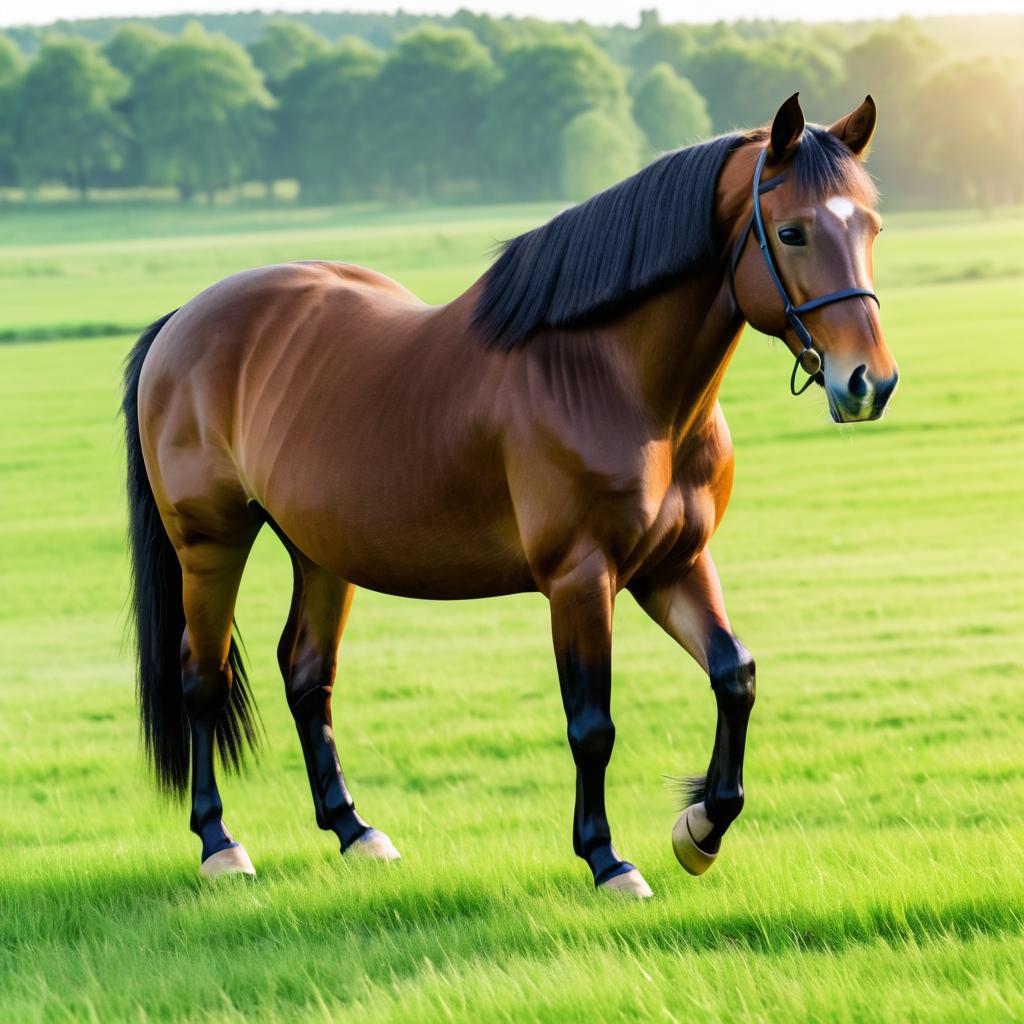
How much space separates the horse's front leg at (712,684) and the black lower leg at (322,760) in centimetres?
146

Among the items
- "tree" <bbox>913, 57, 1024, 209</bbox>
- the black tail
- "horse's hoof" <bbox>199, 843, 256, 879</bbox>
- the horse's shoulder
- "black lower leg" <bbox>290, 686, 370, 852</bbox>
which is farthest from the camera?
"tree" <bbox>913, 57, 1024, 209</bbox>

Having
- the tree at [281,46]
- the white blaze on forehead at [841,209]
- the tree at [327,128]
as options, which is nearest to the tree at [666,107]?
the tree at [327,128]

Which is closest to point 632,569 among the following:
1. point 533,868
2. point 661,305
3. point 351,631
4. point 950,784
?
point 661,305

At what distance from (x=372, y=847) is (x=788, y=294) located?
251 cm

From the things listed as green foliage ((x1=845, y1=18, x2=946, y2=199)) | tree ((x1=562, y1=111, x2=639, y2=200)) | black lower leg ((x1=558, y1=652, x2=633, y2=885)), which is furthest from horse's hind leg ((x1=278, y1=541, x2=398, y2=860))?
tree ((x1=562, y1=111, x2=639, y2=200))

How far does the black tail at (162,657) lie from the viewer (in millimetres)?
5648

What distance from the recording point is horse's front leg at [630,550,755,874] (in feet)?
13.9

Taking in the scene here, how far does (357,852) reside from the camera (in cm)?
511

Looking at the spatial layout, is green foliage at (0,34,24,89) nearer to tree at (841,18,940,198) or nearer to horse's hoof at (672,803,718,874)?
tree at (841,18,940,198)

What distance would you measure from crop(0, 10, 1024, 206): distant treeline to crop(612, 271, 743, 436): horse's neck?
251 feet

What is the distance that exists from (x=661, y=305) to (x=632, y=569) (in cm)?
75

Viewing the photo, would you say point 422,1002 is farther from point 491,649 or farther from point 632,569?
point 491,649

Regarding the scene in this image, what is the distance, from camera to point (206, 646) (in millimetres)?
5449

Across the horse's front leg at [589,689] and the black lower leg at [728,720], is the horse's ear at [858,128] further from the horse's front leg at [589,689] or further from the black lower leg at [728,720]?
the black lower leg at [728,720]
